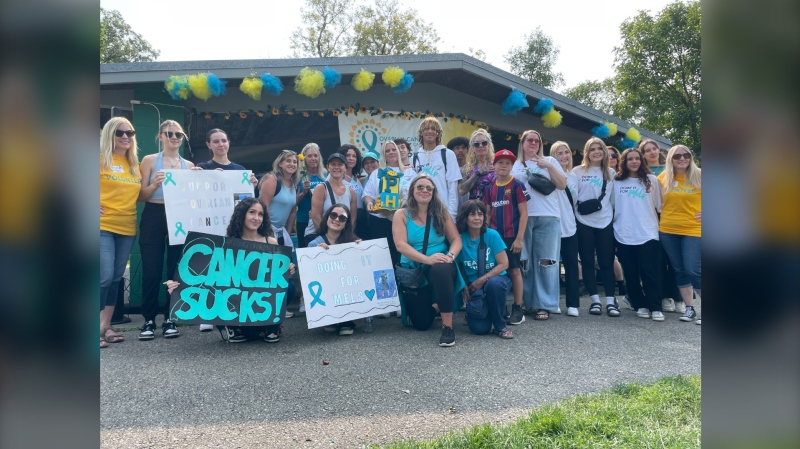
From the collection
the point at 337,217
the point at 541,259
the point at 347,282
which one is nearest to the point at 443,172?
the point at 337,217

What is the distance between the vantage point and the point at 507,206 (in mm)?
5977

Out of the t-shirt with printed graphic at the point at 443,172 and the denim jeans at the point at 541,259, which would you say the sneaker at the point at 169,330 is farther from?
the denim jeans at the point at 541,259

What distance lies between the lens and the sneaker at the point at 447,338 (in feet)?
15.9

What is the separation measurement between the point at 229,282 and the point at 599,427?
11.5ft

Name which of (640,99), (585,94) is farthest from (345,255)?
(585,94)

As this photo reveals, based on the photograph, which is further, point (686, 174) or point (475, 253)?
point (686, 174)

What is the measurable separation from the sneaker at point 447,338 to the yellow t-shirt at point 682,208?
117 inches

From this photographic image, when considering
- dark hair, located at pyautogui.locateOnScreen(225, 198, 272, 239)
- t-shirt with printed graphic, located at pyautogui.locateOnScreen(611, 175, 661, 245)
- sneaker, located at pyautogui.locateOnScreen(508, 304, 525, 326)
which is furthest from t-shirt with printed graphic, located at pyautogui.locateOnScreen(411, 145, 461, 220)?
t-shirt with printed graphic, located at pyautogui.locateOnScreen(611, 175, 661, 245)

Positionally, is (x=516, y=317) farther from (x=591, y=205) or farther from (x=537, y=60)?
(x=537, y=60)

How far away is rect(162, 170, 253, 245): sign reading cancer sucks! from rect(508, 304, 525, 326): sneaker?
10.5 ft

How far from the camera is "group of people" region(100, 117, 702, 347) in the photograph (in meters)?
5.18

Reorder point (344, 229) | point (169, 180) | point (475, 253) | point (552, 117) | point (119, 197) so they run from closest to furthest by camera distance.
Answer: point (119, 197) → point (169, 180) → point (475, 253) → point (344, 229) → point (552, 117)

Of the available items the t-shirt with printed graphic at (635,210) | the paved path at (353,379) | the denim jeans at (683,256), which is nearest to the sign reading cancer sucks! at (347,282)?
the paved path at (353,379)
